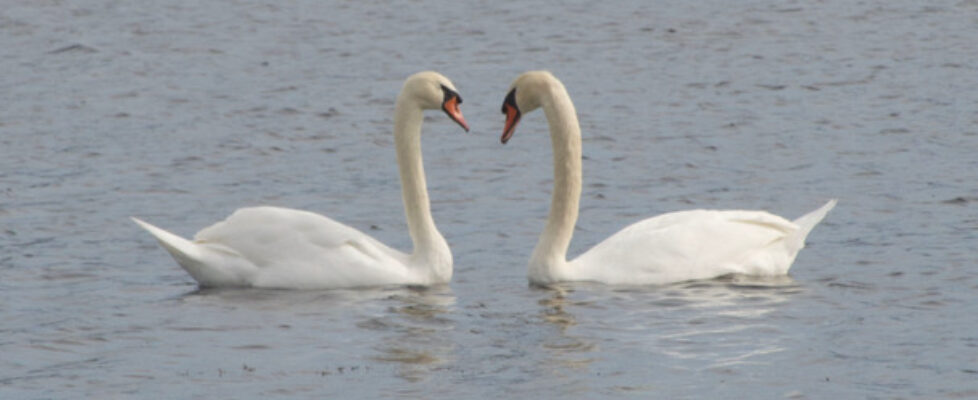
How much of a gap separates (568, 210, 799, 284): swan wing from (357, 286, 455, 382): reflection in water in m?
1.03

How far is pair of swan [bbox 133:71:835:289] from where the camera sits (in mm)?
12977

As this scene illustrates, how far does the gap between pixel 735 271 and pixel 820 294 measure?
716 millimetres

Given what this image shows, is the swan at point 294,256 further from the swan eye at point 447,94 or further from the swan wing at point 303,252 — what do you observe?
the swan eye at point 447,94

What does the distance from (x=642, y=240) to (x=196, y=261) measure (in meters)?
2.80

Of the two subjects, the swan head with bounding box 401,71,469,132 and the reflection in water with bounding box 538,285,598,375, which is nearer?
the reflection in water with bounding box 538,285,598,375

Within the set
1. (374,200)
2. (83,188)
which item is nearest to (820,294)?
(374,200)

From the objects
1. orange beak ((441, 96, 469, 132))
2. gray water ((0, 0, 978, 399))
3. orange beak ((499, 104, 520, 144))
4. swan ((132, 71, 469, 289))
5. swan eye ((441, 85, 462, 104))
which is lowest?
gray water ((0, 0, 978, 399))

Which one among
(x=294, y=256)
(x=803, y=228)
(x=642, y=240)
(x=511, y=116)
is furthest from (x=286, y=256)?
(x=803, y=228)

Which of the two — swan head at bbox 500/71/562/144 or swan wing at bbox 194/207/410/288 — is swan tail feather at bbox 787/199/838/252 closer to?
swan head at bbox 500/71/562/144

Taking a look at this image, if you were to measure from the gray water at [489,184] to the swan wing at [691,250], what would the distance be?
141 mm

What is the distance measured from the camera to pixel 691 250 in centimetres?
1316

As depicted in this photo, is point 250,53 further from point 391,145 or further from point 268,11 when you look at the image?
point 391,145

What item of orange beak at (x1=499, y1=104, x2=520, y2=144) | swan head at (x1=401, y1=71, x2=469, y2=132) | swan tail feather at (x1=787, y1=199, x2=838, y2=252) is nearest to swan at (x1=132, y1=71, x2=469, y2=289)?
swan head at (x1=401, y1=71, x2=469, y2=132)

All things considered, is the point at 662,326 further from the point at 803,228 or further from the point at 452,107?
the point at 452,107
